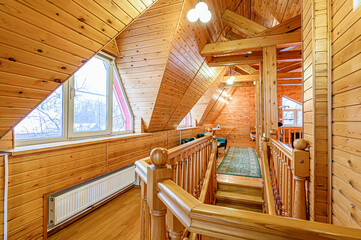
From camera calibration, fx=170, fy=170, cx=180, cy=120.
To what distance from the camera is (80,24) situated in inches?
57.2

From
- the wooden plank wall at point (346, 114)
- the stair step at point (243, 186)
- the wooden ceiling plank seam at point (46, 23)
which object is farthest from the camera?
the stair step at point (243, 186)

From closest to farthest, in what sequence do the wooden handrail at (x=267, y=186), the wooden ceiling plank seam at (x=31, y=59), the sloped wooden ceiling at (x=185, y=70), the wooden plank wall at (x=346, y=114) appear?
the wooden plank wall at (x=346, y=114)
the wooden ceiling plank seam at (x=31, y=59)
the wooden handrail at (x=267, y=186)
the sloped wooden ceiling at (x=185, y=70)

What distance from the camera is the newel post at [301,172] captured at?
1.40 meters

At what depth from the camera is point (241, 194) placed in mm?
3055

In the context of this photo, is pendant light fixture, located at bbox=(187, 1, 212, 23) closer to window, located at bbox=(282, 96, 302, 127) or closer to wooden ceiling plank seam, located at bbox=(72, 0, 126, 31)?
wooden ceiling plank seam, located at bbox=(72, 0, 126, 31)

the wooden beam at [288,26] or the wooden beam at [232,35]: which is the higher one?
the wooden beam at [232,35]

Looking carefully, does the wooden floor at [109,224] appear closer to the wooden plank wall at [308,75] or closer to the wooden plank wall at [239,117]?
the wooden plank wall at [308,75]

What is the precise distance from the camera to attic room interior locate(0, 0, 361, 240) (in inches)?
37.4

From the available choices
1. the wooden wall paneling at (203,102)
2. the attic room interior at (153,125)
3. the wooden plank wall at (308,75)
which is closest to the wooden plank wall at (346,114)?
the attic room interior at (153,125)

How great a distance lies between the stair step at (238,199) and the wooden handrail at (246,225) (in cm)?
269

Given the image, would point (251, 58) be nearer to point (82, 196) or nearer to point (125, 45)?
point (125, 45)

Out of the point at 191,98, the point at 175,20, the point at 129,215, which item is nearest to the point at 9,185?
the point at 129,215

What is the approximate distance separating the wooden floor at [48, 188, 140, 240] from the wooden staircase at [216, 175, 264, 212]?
1.50m

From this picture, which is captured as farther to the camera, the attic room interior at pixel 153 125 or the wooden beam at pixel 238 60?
the wooden beam at pixel 238 60
